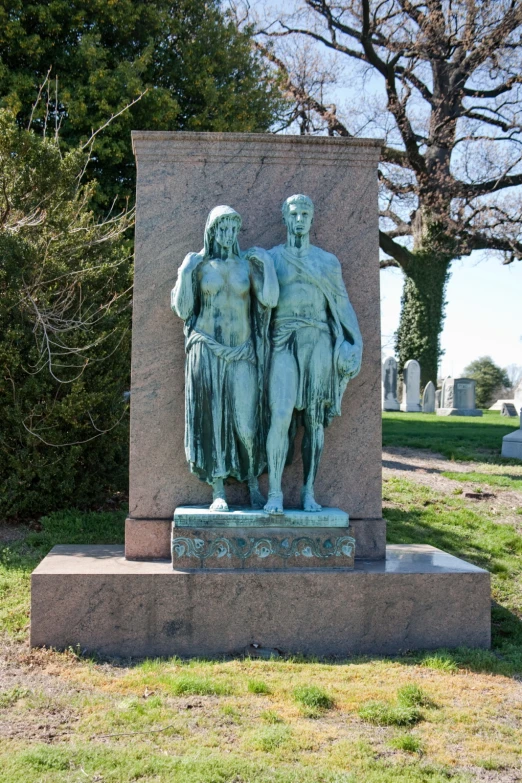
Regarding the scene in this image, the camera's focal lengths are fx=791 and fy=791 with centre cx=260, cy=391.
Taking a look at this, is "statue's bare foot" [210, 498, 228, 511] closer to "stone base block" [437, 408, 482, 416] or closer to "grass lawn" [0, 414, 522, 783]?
"grass lawn" [0, 414, 522, 783]

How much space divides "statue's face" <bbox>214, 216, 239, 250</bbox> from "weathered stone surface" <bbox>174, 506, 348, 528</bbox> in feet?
5.97

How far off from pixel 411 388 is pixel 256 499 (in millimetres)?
22073

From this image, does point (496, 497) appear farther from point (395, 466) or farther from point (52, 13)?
point (52, 13)

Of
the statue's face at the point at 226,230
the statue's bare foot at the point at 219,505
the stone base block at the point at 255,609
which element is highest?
the statue's face at the point at 226,230

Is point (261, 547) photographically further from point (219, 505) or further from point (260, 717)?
point (260, 717)

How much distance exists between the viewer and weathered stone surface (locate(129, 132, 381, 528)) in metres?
5.70

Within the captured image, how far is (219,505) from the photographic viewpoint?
17.4 ft

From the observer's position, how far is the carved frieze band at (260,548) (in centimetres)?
514

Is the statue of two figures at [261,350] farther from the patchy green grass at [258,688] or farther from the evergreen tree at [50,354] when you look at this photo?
the evergreen tree at [50,354]

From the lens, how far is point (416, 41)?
2269cm

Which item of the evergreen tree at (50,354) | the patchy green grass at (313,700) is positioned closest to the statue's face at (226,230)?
the evergreen tree at (50,354)

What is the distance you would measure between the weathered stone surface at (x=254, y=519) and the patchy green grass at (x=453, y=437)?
7.23 meters

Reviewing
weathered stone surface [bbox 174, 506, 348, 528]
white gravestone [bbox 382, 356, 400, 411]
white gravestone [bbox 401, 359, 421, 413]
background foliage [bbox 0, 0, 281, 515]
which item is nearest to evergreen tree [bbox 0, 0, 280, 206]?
background foliage [bbox 0, 0, 281, 515]

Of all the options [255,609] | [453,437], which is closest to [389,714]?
[255,609]
